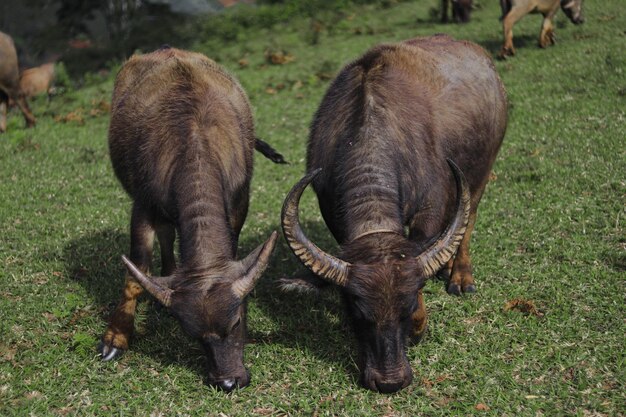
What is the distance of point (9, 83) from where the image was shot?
11938mm

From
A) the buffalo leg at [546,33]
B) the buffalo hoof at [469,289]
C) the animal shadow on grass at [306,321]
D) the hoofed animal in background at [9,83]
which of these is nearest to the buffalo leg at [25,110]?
the hoofed animal in background at [9,83]

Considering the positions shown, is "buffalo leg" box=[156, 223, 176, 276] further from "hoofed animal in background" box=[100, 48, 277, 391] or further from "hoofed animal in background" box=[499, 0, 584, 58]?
"hoofed animal in background" box=[499, 0, 584, 58]

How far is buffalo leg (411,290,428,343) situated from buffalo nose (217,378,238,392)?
1380 millimetres

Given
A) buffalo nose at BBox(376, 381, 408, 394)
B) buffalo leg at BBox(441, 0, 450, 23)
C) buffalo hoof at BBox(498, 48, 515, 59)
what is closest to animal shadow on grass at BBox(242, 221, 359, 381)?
buffalo nose at BBox(376, 381, 408, 394)

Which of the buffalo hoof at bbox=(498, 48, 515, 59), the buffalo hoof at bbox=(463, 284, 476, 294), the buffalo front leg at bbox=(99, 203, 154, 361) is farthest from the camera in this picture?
the buffalo hoof at bbox=(498, 48, 515, 59)

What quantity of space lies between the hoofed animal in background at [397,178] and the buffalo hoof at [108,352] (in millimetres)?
1496

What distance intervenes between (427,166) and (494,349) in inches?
58.6

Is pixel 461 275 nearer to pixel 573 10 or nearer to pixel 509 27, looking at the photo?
pixel 509 27

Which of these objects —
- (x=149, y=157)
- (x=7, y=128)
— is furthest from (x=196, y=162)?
(x=7, y=128)

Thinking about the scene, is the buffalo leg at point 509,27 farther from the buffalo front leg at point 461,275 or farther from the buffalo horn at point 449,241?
the buffalo horn at point 449,241

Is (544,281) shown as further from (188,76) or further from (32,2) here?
(32,2)

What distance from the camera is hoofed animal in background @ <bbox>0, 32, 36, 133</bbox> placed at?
11.9 meters

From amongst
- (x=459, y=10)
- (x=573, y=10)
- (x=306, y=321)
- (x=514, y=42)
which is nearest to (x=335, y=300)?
(x=306, y=321)

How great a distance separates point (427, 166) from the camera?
568 centimetres
